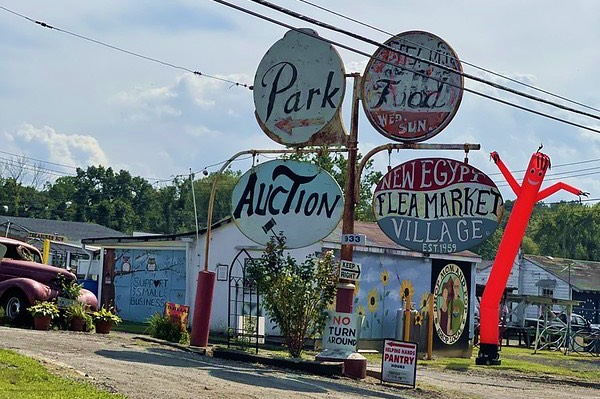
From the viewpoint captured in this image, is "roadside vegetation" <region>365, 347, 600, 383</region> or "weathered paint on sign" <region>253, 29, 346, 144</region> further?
"roadside vegetation" <region>365, 347, 600, 383</region>

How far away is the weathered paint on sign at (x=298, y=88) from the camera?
19.2 meters

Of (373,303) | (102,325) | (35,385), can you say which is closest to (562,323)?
(373,303)

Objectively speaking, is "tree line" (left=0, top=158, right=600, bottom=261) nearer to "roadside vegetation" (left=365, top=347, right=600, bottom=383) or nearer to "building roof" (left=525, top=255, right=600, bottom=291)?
"building roof" (left=525, top=255, right=600, bottom=291)

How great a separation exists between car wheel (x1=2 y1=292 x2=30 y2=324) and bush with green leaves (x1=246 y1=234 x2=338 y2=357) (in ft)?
22.2

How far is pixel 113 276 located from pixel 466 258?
12.3 metres

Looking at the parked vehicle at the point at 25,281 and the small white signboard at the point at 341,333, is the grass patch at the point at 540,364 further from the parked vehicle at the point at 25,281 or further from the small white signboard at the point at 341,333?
the parked vehicle at the point at 25,281

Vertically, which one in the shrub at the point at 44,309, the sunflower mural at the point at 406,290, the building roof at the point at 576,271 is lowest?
the shrub at the point at 44,309

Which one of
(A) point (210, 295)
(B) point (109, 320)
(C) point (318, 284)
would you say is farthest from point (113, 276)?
(C) point (318, 284)

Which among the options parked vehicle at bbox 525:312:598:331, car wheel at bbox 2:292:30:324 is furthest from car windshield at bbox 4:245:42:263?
parked vehicle at bbox 525:312:598:331

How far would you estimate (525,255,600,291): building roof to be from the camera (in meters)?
61.2

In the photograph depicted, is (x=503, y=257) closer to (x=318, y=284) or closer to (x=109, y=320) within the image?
(x=318, y=284)

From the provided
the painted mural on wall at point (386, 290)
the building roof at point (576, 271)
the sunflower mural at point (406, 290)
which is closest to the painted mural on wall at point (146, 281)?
the painted mural on wall at point (386, 290)

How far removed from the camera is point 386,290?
92.9 ft

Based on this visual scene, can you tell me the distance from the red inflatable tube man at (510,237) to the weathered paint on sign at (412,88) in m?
3.41
